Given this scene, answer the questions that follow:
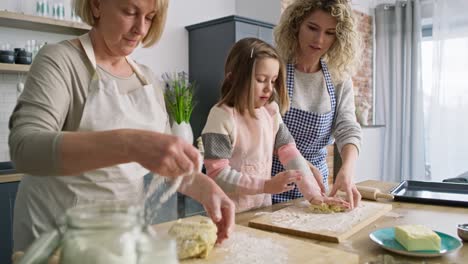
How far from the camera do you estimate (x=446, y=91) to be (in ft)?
14.9

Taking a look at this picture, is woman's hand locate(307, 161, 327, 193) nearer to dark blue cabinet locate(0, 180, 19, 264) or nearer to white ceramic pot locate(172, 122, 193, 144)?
white ceramic pot locate(172, 122, 193, 144)

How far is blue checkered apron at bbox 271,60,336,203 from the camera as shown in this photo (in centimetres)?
168

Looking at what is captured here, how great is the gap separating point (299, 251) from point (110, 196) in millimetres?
492

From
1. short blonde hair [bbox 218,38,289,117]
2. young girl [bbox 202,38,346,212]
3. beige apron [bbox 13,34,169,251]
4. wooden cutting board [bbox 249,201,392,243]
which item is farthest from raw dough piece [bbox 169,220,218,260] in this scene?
short blonde hair [bbox 218,38,289,117]

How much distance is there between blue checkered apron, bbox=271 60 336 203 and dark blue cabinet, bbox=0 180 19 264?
5.33 feet

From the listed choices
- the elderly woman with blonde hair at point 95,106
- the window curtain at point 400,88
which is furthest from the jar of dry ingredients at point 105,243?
the window curtain at point 400,88

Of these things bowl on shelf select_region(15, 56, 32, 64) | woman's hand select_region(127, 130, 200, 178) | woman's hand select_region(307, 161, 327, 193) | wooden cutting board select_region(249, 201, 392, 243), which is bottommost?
wooden cutting board select_region(249, 201, 392, 243)

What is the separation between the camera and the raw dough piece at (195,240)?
2.86 feet

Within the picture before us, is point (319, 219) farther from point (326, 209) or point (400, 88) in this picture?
point (400, 88)

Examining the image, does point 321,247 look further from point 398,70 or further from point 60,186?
point 398,70

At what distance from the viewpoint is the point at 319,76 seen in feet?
5.71

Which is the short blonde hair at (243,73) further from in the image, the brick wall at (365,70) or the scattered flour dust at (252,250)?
the brick wall at (365,70)

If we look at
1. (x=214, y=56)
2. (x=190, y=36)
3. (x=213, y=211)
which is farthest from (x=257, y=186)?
(x=190, y=36)

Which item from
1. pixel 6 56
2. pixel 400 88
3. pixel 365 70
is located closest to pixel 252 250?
pixel 6 56
